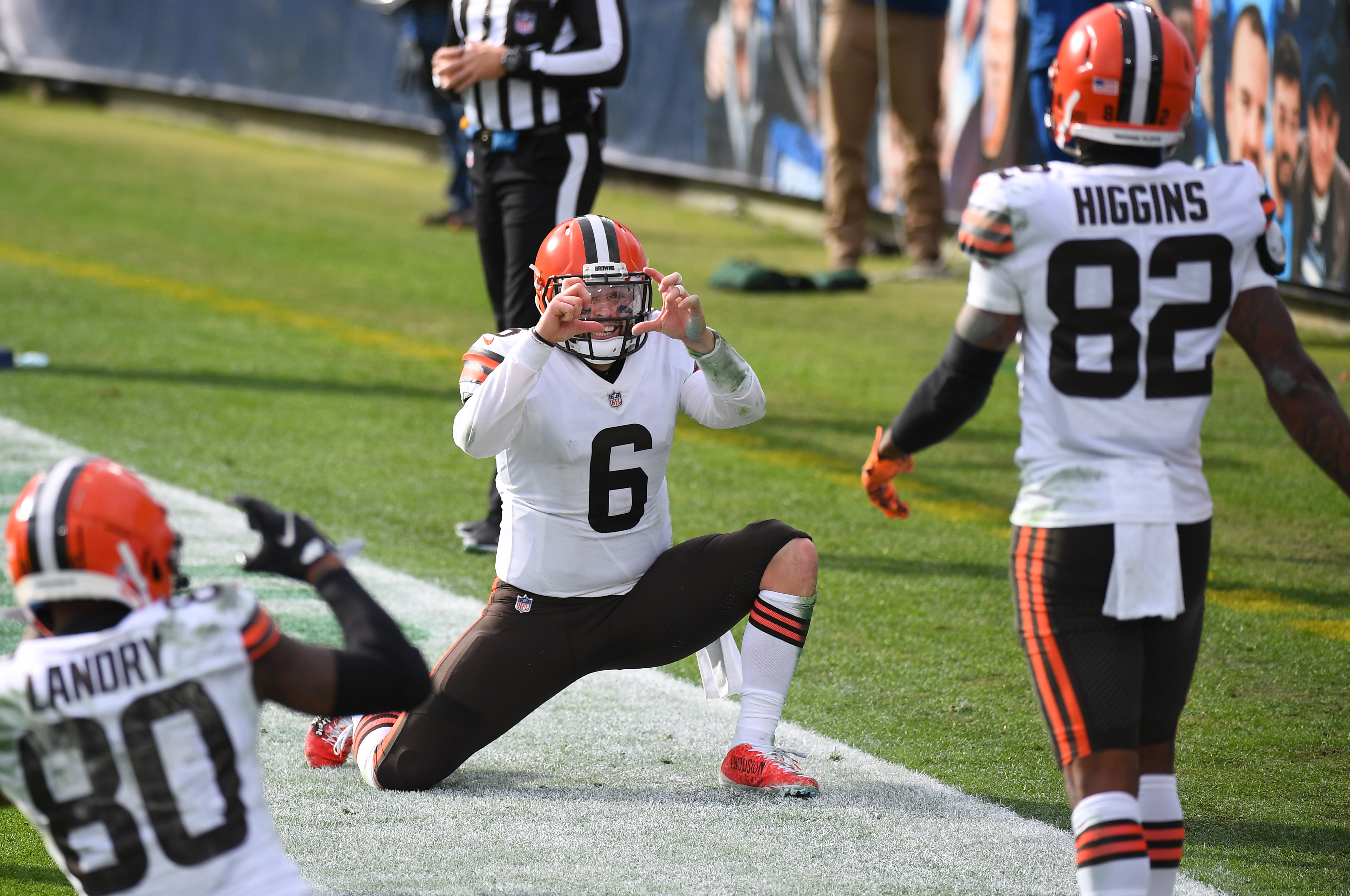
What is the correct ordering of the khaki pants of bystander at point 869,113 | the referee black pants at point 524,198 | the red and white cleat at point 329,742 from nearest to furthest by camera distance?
the red and white cleat at point 329,742 < the referee black pants at point 524,198 < the khaki pants of bystander at point 869,113

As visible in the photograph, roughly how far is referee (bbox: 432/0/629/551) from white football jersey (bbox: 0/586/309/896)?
3.23 metres

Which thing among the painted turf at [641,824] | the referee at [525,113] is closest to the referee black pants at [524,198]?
the referee at [525,113]

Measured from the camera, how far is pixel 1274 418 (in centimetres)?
769

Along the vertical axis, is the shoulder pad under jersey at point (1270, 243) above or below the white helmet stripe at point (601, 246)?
above

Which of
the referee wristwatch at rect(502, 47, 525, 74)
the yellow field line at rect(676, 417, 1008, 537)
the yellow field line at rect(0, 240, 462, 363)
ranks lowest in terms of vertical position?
the yellow field line at rect(0, 240, 462, 363)

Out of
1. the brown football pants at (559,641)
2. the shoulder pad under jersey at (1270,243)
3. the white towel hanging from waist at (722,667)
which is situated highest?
the shoulder pad under jersey at (1270,243)

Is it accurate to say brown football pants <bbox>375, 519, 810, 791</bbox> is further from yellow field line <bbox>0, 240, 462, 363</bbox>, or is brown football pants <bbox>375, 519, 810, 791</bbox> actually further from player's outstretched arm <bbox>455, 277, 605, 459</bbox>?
yellow field line <bbox>0, 240, 462, 363</bbox>

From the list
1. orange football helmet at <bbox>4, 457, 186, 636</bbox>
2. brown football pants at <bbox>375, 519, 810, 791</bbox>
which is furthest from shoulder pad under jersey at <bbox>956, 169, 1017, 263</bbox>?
orange football helmet at <bbox>4, 457, 186, 636</bbox>

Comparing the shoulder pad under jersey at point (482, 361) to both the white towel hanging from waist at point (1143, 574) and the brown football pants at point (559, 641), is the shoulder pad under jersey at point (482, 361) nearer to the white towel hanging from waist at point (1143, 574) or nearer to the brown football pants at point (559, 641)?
the brown football pants at point (559, 641)

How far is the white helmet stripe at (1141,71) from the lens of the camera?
2.72m

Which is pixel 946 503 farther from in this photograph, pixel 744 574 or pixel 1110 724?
pixel 1110 724

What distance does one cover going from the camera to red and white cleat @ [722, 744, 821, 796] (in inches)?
147

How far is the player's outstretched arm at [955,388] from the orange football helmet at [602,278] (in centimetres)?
100

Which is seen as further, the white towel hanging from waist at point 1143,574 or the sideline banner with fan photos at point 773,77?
the sideline banner with fan photos at point 773,77
